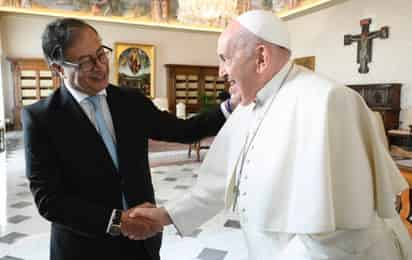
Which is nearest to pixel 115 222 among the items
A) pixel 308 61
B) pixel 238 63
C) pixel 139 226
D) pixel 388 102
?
pixel 139 226

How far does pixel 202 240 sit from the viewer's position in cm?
318

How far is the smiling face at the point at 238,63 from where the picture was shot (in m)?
1.08

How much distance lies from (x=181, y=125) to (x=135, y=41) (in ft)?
35.7

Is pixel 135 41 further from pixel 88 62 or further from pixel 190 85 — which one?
pixel 88 62

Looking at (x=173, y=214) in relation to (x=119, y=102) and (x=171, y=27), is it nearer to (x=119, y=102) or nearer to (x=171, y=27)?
(x=119, y=102)

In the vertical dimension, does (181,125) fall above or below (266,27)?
below

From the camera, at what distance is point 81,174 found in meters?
1.19

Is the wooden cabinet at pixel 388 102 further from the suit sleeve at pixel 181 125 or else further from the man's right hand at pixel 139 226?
the man's right hand at pixel 139 226

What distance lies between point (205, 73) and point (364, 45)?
5.76 m

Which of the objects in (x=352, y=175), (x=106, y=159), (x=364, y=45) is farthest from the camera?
(x=364, y=45)

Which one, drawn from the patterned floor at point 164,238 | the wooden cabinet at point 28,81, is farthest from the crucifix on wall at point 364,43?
the wooden cabinet at point 28,81

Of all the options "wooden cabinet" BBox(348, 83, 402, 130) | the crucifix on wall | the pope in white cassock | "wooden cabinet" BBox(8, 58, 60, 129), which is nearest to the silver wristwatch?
the pope in white cassock

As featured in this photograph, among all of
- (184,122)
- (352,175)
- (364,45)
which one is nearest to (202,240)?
(184,122)

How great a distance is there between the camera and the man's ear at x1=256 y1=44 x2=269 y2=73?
1.06 m
